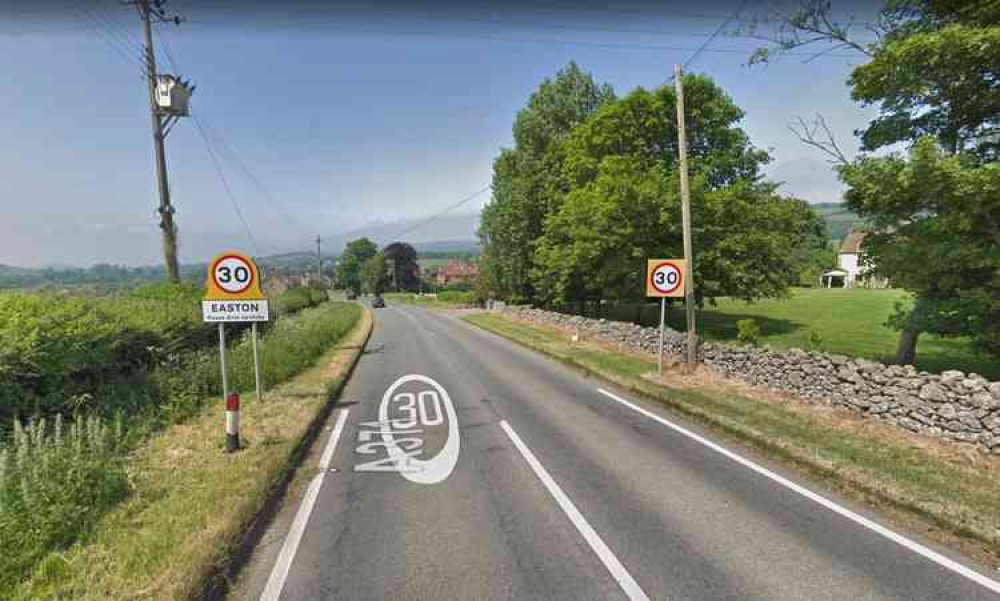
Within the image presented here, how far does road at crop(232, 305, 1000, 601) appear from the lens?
128 inches

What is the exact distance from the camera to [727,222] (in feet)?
58.9

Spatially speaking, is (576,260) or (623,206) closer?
(623,206)

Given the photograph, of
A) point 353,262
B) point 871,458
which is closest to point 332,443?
point 871,458

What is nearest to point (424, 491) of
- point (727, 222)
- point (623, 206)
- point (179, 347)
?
point (179, 347)

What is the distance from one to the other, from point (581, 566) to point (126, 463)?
580 centimetres

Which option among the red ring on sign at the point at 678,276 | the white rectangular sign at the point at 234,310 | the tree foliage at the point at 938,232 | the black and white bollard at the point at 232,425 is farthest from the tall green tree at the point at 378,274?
the tree foliage at the point at 938,232

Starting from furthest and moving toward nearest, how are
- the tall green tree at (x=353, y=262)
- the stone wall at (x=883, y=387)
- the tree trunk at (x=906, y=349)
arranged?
1. the tall green tree at (x=353, y=262)
2. the tree trunk at (x=906, y=349)
3. the stone wall at (x=883, y=387)

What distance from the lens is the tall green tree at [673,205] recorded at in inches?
681

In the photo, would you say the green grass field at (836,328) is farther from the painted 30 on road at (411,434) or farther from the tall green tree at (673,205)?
the painted 30 on road at (411,434)

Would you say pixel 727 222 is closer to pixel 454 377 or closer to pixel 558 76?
pixel 454 377

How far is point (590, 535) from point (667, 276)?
7.49 m

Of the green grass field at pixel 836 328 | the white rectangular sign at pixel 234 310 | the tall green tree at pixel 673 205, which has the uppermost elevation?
the tall green tree at pixel 673 205

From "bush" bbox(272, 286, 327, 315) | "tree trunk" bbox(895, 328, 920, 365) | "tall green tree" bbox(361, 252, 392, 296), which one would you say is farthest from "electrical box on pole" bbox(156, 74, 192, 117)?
"tall green tree" bbox(361, 252, 392, 296)

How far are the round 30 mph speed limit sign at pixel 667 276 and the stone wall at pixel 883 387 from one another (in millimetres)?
Result: 2108
